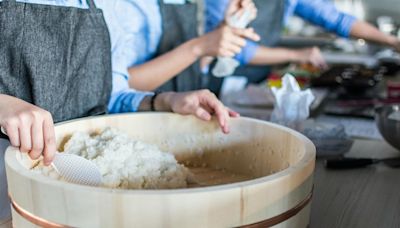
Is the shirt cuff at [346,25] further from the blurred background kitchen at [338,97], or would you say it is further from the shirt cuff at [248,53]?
the shirt cuff at [248,53]

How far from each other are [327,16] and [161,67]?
1128 millimetres

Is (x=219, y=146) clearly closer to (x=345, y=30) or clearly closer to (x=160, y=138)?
(x=160, y=138)

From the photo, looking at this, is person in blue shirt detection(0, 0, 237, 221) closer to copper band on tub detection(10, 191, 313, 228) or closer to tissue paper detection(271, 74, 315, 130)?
copper band on tub detection(10, 191, 313, 228)

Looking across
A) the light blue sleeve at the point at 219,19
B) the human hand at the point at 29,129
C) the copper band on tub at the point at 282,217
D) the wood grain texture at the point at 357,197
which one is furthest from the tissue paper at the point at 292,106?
the light blue sleeve at the point at 219,19

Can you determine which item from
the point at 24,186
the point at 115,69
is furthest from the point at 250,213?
the point at 115,69

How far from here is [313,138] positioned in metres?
1.15

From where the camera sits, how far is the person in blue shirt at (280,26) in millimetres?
2037

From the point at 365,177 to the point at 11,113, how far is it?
69cm

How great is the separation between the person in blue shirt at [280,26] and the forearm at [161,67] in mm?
547

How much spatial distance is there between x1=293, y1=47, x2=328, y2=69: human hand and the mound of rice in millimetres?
1281

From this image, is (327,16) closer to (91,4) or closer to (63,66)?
(91,4)

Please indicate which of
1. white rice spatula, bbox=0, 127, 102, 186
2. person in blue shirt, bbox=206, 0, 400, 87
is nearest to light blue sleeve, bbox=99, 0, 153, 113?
white rice spatula, bbox=0, 127, 102, 186

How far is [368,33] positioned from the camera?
7.02ft

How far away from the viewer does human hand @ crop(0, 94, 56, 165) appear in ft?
2.24
